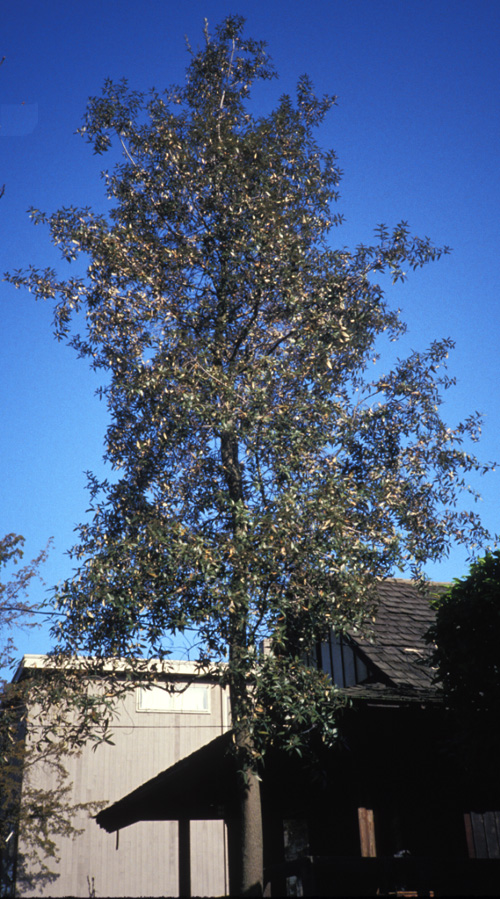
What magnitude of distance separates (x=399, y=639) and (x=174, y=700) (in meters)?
11.4

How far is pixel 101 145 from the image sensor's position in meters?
17.0

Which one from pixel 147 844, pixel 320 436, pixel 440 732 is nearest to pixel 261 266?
pixel 320 436

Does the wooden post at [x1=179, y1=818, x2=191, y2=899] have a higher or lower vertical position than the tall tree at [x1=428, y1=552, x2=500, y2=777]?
lower

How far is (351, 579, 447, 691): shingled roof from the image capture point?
14.7 m

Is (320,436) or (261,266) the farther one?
(261,266)

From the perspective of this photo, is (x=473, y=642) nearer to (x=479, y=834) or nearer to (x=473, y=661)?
(x=473, y=661)

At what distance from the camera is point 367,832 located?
41.4 ft

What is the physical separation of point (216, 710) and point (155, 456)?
1405cm

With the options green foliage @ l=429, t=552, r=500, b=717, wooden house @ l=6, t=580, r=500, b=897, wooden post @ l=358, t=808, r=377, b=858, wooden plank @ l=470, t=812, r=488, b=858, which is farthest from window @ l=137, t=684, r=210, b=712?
green foliage @ l=429, t=552, r=500, b=717

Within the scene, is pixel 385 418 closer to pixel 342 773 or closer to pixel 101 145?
pixel 342 773

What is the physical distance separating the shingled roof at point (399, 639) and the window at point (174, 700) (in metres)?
8.99

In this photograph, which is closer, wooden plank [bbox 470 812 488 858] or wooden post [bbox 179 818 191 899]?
wooden plank [bbox 470 812 488 858]

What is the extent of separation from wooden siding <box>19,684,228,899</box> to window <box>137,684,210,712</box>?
0.16 meters

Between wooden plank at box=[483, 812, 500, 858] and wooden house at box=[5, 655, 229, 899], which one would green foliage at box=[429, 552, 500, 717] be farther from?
wooden house at box=[5, 655, 229, 899]
